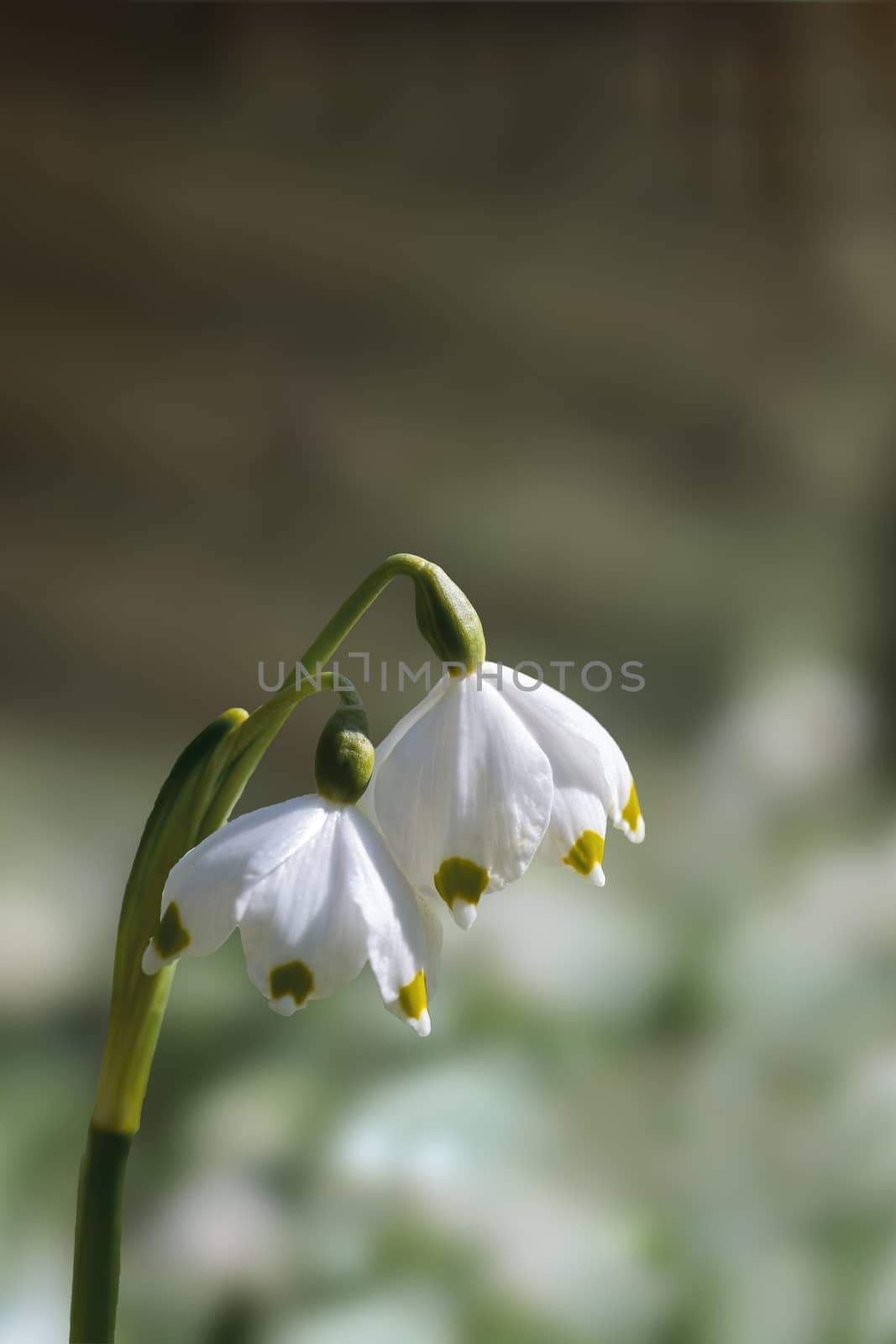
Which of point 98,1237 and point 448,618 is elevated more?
point 448,618

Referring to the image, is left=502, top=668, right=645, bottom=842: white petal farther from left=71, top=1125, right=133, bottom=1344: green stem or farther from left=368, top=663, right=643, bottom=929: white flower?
left=71, top=1125, right=133, bottom=1344: green stem

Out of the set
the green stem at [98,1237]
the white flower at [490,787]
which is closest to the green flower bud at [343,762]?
the white flower at [490,787]

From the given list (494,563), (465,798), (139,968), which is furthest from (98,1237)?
(494,563)

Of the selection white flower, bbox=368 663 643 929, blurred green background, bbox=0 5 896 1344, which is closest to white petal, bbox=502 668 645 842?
white flower, bbox=368 663 643 929

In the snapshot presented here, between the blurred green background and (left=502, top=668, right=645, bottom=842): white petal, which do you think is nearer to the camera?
(left=502, top=668, right=645, bottom=842): white petal

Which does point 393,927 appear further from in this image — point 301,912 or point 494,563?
point 494,563

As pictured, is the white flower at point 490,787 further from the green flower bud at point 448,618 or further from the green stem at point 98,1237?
the green stem at point 98,1237
